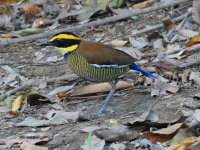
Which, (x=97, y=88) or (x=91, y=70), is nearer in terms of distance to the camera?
(x=91, y=70)

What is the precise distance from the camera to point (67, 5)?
909 cm

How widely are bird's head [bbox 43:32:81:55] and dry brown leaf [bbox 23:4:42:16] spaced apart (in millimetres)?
3307

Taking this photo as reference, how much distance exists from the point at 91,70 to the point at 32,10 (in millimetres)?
3764

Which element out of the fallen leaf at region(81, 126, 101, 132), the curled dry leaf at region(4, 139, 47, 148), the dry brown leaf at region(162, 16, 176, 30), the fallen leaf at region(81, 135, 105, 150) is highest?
the dry brown leaf at region(162, 16, 176, 30)

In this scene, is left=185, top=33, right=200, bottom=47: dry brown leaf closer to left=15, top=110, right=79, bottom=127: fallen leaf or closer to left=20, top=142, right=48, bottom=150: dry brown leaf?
left=15, top=110, right=79, bottom=127: fallen leaf

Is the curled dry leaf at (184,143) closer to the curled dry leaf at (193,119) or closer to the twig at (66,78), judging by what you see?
the curled dry leaf at (193,119)

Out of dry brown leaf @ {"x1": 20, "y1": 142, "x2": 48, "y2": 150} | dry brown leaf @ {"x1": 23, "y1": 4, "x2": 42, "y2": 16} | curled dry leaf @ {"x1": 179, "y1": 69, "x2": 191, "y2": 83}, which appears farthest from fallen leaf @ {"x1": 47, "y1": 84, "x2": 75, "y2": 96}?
dry brown leaf @ {"x1": 23, "y1": 4, "x2": 42, "y2": 16}

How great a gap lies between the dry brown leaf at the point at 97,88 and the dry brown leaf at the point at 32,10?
3.25 metres

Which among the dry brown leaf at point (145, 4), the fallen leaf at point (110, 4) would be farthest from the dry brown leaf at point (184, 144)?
the fallen leaf at point (110, 4)

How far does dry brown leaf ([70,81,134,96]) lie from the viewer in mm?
5918

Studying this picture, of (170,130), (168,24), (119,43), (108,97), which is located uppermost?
(168,24)

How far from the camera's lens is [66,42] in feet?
19.0

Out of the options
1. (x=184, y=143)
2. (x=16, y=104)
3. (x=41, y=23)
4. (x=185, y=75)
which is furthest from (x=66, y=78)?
(x=184, y=143)

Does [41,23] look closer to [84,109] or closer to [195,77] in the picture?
[84,109]
